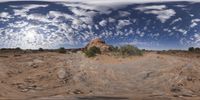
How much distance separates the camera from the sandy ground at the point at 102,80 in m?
31.9

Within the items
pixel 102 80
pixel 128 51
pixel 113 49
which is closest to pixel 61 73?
pixel 102 80

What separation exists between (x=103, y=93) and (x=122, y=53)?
16.5m

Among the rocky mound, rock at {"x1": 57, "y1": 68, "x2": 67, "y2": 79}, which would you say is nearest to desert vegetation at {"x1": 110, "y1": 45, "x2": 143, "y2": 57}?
the rocky mound

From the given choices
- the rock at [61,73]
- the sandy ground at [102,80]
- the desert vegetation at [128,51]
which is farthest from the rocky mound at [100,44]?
the rock at [61,73]

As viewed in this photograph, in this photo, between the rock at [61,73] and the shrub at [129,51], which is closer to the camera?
the rock at [61,73]

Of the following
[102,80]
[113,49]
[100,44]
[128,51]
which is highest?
[102,80]

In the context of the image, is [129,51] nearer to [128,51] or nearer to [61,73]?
[128,51]

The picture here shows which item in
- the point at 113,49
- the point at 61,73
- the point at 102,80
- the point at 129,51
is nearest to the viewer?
the point at 102,80

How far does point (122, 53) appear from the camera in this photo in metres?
49.0

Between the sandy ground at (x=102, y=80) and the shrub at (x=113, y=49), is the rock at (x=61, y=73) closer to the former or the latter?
the sandy ground at (x=102, y=80)

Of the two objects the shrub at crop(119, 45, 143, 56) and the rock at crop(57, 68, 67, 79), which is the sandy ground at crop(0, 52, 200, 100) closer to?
the rock at crop(57, 68, 67, 79)

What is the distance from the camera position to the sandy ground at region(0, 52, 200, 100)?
105ft

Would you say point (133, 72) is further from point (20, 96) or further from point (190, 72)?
point (20, 96)

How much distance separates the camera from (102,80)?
3681 cm
